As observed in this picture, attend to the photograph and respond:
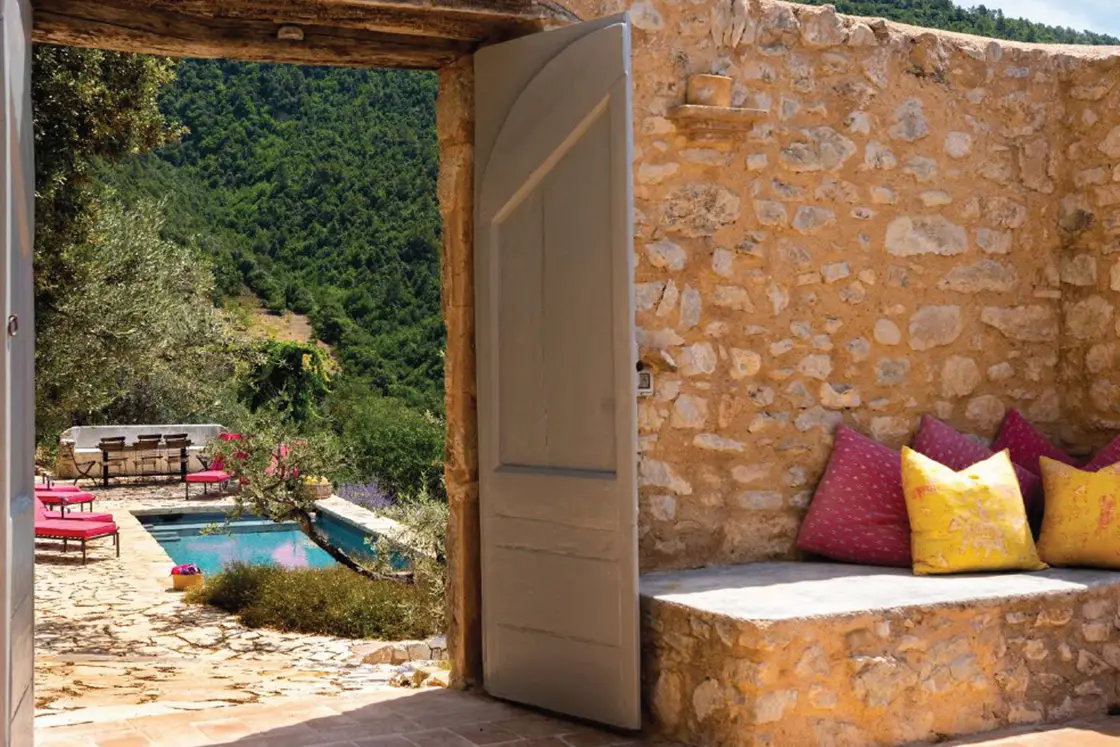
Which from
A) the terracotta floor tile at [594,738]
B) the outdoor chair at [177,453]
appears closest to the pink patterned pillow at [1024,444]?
the terracotta floor tile at [594,738]

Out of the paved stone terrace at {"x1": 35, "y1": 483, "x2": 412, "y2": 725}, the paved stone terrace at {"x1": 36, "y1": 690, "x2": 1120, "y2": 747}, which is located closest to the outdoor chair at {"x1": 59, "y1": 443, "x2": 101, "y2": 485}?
the paved stone terrace at {"x1": 35, "y1": 483, "x2": 412, "y2": 725}

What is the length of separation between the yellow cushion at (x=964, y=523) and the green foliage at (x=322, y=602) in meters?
4.98

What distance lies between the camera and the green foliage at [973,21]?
37.4ft

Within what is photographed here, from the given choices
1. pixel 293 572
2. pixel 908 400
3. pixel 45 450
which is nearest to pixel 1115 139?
pixel 908 400

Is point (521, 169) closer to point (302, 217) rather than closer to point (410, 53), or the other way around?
point (410, 53)

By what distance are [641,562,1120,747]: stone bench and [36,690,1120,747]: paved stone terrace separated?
0.13 metres

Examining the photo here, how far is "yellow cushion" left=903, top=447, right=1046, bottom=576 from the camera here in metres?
4.13

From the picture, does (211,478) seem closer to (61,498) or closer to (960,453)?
(61,498)

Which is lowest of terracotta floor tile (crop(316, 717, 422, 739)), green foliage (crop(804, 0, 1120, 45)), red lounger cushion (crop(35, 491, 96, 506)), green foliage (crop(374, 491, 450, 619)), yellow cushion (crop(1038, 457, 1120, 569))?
green foliage (crop(374, 491, 450, 619))

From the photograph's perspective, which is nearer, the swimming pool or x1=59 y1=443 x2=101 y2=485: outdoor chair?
the swimming pool

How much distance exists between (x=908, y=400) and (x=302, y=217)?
20.5 m

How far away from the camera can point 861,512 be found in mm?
4398

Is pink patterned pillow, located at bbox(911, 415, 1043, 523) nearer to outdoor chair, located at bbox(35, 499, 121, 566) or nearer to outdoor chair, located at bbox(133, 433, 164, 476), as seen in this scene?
outdoor chair, located at bbox(35, 499, 121, 566)

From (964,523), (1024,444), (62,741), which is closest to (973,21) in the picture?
(1024,444)
